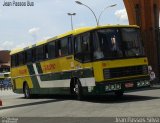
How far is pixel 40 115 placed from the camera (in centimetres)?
1512

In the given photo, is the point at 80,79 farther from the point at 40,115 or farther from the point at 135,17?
the point at 135,17

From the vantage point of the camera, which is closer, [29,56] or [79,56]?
[79,56]

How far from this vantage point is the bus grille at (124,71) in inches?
687

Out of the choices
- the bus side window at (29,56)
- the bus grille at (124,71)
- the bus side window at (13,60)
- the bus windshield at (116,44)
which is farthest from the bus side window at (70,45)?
the bus side window at (13,60)

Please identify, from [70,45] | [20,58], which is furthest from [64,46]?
[20,58]

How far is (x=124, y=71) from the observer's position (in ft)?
58.2

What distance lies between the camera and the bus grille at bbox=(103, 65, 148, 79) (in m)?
17.4

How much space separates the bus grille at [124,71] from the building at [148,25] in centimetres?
1973

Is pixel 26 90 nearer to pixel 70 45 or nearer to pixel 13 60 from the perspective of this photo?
pixel 13 60

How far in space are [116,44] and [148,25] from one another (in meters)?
20.9

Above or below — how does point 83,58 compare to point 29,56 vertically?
below

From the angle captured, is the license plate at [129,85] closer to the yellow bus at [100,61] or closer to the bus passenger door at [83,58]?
the yellow bus at [100,61]

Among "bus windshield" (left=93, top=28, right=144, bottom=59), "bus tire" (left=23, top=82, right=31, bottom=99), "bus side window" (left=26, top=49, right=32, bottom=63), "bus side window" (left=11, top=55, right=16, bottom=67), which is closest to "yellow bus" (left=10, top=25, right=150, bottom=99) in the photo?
"bus windshield" (left=93, top=28, right=144, bottom=59)

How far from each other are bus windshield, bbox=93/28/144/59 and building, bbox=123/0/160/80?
64.0 ft
